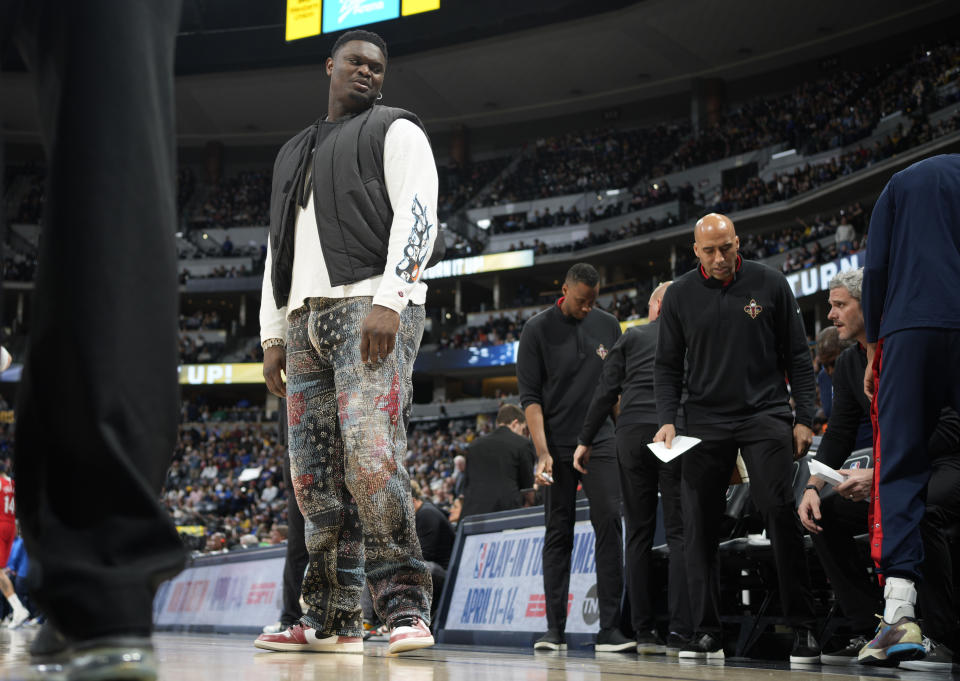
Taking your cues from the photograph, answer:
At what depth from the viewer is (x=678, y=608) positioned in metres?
4.19

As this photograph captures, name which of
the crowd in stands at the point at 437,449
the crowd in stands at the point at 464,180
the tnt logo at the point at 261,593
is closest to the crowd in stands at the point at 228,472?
the crowd in stands at the point at 437,449

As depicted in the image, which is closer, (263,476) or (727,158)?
(263,476)

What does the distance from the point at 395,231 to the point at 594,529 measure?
241cm

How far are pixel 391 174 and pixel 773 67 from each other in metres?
29.2

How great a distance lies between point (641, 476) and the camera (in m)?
4.49

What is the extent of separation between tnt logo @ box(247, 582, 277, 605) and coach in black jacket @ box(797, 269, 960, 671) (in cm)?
472

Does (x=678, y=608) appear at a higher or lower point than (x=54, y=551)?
lower

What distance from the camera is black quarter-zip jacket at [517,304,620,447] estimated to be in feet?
16.1

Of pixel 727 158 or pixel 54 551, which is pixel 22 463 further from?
pixel 727 158

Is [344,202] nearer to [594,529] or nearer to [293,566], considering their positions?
[594,529]

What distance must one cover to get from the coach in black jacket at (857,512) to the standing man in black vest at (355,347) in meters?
1.61

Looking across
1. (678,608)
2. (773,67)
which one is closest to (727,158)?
(773,67)

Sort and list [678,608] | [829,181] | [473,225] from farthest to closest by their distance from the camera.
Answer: [473,225] < [829,181] < [678,608]

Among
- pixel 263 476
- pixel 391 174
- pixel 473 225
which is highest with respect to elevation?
pixel 473 225
